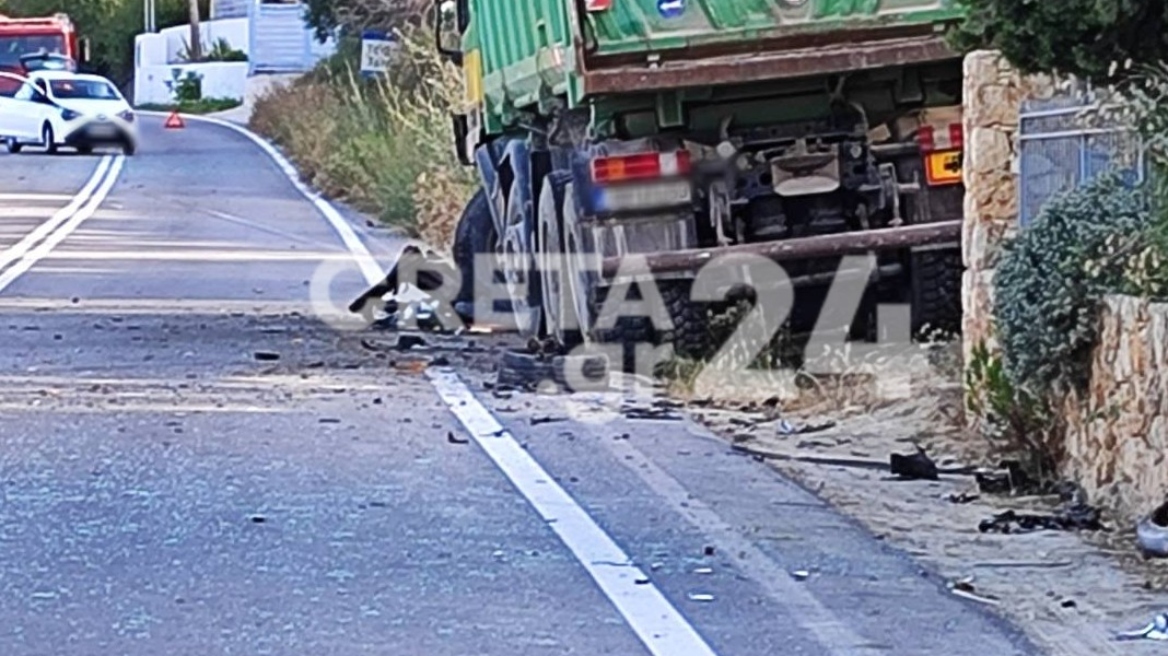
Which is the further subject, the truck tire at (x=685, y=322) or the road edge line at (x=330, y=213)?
the road edge line at (x=330, y=213)

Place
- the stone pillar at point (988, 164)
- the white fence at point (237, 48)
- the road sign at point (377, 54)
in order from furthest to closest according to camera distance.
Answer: the white fence at point (237, 48)
the road sign at point (377, 54)
the stone pillar at point (988, 164)

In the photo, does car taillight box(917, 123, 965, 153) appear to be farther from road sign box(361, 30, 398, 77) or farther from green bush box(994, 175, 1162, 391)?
road sign box(361, 30, 398, 77)

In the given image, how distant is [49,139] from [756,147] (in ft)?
124

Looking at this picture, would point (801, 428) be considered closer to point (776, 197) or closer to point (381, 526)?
point (776, 197)

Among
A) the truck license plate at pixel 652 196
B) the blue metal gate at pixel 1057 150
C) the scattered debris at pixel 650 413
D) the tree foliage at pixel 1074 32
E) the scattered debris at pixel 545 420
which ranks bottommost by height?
→ the scattered debris at pixel 650 413

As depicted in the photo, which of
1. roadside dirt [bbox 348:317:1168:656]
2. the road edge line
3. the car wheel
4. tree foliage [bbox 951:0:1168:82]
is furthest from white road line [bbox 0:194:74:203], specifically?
tree foliage [bbox 951:0:1168:82]

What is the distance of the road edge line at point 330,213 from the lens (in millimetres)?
23672

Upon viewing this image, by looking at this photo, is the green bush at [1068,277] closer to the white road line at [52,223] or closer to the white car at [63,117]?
the white road line at [52,223]

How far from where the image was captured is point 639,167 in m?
13.8

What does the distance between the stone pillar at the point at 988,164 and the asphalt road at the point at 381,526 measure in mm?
1431

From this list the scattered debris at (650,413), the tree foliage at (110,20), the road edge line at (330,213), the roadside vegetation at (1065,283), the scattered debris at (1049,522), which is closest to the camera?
the scattered debris at (1049,522)

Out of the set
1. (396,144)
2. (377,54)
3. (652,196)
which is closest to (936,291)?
(652,196)

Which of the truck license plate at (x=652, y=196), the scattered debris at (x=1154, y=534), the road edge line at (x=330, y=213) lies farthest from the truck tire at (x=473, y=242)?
the scattered debris at (x=1154, y=534)

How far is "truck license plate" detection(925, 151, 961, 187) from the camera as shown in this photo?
14.1m
